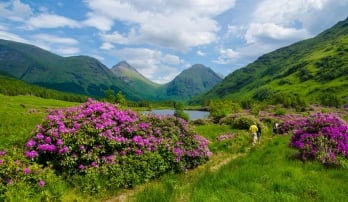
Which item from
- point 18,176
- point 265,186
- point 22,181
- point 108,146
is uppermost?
point 108,146

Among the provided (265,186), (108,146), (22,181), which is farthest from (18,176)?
(265,186)

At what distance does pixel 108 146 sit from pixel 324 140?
1180cm

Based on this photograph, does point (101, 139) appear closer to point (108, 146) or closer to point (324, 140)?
point (108, 146)

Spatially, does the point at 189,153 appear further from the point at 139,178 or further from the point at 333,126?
the point at 333,126

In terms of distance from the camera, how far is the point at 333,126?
16328mm

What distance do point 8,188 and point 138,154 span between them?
606 centimetres

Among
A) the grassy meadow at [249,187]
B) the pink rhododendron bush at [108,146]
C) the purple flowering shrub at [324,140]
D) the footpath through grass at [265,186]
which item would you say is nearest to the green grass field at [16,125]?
the grassy meadow at [249,187]

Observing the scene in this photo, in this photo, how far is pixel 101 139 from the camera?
1344cm

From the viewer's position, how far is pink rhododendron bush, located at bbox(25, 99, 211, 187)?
12.3 m

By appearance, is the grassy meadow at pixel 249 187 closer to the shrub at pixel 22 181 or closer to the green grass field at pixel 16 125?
the shrub at pixel 22 181

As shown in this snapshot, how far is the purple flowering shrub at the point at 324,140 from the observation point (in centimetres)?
1389

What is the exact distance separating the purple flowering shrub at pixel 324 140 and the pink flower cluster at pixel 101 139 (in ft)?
20.6

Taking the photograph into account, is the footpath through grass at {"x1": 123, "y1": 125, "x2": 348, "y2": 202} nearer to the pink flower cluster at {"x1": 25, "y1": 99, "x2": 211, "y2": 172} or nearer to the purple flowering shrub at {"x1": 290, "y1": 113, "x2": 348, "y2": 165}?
the purple flowering shrub at {"x1": 290, "y1": 113, "x2": 348, "y2": 165}

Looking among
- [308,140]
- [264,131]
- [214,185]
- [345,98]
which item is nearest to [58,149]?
[214,185]
